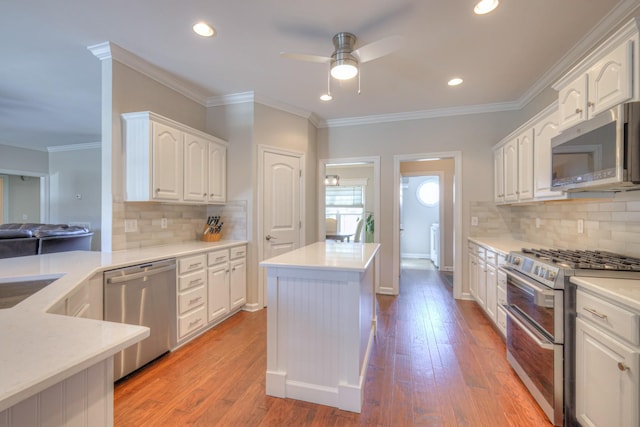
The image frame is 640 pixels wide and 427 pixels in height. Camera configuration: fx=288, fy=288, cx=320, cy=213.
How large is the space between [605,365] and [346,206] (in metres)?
6.18

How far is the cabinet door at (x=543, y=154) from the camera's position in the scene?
2361 mm

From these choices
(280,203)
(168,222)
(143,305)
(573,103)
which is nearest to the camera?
(573,103)

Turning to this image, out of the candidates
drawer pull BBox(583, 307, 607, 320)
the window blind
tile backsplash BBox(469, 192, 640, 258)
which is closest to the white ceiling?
tile backsplash BBox(469, 192, 640, 258)

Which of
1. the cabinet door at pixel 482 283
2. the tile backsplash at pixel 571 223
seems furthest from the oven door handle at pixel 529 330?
the cabinet door at pixel 482 283

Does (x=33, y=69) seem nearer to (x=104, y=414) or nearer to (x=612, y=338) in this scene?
(x=104, y=414)

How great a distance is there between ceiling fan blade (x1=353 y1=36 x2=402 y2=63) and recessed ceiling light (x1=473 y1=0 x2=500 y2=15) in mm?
655

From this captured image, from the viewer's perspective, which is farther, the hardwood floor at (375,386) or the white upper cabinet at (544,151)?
the white upper cabinet at (544,151)

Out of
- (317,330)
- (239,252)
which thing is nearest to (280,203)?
(239,252)

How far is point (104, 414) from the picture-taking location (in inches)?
30.9

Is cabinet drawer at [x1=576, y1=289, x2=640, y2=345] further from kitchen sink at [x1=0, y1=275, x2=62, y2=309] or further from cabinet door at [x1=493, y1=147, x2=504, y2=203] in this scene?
kitchen sink at [x1=0, y1=275, x2=62, y2=309]

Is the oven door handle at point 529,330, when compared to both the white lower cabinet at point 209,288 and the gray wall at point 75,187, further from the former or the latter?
the gray wall at point 75,187

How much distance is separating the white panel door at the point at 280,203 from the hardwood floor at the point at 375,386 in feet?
3.75

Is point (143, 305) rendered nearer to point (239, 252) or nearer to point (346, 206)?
point (239, 252)

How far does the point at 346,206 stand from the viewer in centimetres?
743
